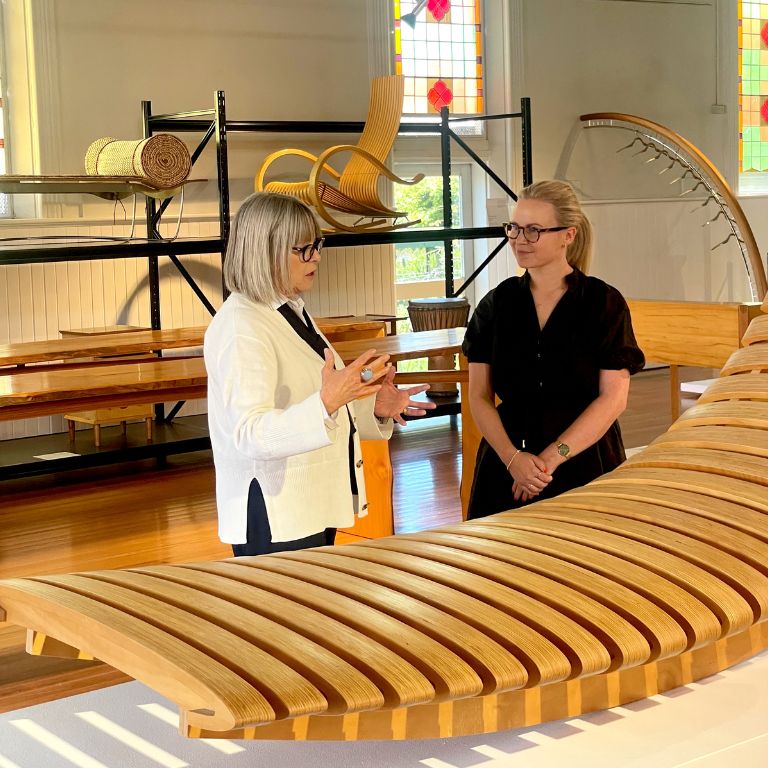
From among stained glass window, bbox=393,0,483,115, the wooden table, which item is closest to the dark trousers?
the wooden table

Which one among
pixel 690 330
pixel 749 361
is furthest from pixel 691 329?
pixel 749 361

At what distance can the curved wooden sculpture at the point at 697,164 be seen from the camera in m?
8.39

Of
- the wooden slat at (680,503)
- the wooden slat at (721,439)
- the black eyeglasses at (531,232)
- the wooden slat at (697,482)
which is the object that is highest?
the black eyeglasses at (531,232)

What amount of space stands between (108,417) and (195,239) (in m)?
1.08

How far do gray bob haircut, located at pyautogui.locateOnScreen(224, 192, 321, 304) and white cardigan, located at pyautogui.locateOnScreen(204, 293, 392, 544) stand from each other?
0.04 meters

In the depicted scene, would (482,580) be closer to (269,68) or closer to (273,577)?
(273,577)

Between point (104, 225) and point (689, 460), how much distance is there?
5.05 metres

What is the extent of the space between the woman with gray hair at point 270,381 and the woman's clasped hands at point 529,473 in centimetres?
41

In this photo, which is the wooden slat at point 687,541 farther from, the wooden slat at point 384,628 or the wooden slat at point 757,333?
the wooden slat at point 757,333

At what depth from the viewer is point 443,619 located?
1.61 metres

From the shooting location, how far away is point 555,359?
8.72 feet

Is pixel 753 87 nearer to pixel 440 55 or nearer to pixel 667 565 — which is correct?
pixel 440 55

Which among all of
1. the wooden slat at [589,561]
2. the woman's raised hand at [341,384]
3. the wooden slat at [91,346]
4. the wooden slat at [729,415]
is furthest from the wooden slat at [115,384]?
the wooden slat at [589,561]

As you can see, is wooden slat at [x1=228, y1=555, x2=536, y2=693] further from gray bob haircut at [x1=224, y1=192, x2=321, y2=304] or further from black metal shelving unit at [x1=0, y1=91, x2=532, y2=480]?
black metal shelving unit at [x1=0, y1=91, x2=532, y2=480]
